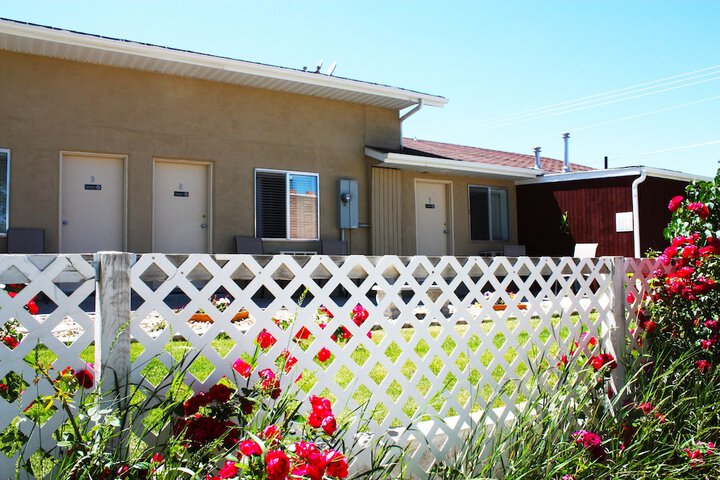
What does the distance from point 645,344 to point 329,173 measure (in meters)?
8.06

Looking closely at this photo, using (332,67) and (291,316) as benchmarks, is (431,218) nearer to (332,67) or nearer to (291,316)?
(332,67)

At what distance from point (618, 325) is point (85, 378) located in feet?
10.3

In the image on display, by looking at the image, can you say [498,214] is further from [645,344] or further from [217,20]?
[645,344]

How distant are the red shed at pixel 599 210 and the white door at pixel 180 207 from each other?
7777 millimetres

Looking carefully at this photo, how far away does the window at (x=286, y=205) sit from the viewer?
10680 mm

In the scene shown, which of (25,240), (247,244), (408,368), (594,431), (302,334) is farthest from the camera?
(247,244)

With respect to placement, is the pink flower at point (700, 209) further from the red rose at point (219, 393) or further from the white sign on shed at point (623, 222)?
the white sign on shed at point (623, 222)

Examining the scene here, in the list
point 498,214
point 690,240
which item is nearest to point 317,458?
point 690,240

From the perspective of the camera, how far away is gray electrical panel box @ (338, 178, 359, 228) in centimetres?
1132

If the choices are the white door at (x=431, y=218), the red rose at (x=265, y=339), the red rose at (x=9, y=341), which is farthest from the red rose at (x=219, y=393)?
the white door at (x=431, y=218)

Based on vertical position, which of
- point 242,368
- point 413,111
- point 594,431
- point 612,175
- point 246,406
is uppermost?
point 413,111

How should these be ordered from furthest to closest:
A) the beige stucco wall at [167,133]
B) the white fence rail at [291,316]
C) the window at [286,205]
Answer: the window at [286,205] < the beige stucco wall at [167,133] < the white fence rail at [291,316]

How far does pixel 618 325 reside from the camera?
377cm

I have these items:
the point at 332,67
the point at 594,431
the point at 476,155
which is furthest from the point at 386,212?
the point at 594,431
